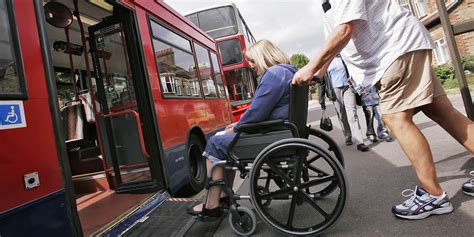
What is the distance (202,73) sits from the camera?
6305 millimetres

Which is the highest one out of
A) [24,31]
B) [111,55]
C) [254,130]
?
[111,55]

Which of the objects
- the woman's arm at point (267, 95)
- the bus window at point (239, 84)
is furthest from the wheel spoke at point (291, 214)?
the bus window at point (239, 84)

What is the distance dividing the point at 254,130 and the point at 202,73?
12.4 feet

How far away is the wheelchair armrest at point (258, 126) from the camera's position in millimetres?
2619

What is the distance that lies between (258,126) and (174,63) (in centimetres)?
270

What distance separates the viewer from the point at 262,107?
2684 mm

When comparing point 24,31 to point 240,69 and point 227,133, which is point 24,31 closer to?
point 227,133

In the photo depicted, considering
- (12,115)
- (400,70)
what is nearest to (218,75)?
(400,70)

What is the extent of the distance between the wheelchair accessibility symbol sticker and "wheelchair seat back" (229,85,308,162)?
4.74ft

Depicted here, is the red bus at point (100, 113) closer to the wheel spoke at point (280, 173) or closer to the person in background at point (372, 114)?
the wheel spoke at point (280, 173)

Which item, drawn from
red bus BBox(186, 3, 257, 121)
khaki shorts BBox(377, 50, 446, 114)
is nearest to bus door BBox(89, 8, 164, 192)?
khaki shorts BBox(377, 50, 446, 114)

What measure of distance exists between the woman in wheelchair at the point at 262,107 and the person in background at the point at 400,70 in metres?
0.22

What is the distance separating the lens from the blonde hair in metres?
2.91

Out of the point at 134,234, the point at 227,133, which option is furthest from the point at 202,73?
the point at 134,234
